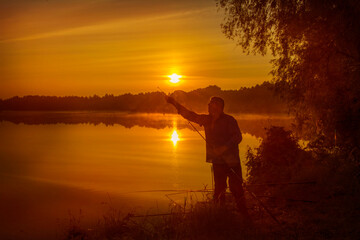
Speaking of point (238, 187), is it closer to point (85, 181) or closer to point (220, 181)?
point (220, 181)

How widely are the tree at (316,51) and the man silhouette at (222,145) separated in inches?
154

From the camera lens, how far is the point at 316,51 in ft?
37.0

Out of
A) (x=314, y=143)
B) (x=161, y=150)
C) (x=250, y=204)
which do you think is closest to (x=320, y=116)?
(x=314, y=143)

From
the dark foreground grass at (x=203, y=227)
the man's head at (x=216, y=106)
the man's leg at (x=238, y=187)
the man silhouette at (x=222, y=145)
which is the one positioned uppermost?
the man's head at (x=216, y=106)

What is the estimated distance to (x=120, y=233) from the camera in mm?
8039

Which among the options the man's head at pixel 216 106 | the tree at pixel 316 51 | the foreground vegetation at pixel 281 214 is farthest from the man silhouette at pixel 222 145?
the tree at pixel 316 51

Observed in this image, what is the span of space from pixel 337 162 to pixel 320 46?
2825 millimetres

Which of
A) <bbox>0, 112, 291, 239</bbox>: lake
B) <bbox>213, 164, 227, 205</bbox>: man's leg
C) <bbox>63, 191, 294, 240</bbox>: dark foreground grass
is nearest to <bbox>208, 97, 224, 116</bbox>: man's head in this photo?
<bbox>213, 164, 227, 205</bbox>: man's leg

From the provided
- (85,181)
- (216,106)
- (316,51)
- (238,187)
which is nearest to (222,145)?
(216,106)

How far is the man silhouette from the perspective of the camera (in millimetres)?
7617

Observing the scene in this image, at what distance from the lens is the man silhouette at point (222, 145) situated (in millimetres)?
7617

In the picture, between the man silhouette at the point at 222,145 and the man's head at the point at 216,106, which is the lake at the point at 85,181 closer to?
the man silhouette at the point at 222,145

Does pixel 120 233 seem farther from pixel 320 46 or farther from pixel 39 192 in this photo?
pixel 39 192

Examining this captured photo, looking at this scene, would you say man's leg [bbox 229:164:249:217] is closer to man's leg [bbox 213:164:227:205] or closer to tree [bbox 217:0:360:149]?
man's leg [bbox 213:164:227:205]
